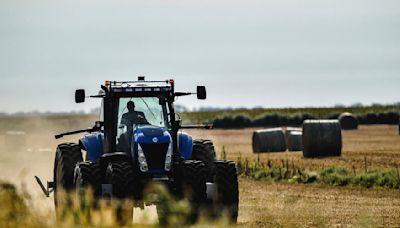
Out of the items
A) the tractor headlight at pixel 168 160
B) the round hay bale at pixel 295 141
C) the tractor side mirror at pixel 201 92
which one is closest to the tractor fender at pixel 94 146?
the tractor headlight at pixel 168 160

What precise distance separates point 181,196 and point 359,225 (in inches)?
117

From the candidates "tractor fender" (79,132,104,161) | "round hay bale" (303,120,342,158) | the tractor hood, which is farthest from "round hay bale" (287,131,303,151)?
the tractor hood

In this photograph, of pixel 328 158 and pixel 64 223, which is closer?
pixel 64 223

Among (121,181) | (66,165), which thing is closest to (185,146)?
(121,181)

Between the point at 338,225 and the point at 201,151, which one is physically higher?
the point at 201,151

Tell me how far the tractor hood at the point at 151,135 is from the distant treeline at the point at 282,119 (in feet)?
185

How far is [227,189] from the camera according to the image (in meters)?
14.9

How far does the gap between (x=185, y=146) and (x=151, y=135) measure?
848 millimetres

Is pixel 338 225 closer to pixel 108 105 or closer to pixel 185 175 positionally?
pixel 185 175

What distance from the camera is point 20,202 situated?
9258 mm

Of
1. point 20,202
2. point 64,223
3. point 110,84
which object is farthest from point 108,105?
point 64,223

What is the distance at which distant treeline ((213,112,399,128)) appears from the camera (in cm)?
7325

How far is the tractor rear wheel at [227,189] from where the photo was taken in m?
14.8

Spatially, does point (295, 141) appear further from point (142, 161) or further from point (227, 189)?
point (142, 161)
